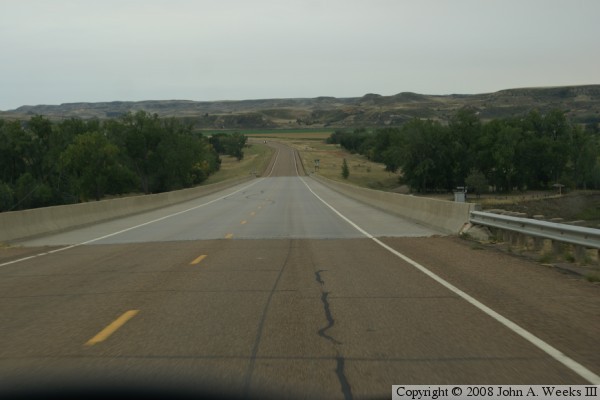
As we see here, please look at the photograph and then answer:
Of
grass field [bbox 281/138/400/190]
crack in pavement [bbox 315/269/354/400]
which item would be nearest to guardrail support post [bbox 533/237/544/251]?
crack in pavement [bbox 315/269/354/400]

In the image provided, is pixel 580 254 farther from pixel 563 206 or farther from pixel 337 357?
pixel 563 206

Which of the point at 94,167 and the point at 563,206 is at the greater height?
the point at 94,167

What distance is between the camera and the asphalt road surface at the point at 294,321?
6.18 m

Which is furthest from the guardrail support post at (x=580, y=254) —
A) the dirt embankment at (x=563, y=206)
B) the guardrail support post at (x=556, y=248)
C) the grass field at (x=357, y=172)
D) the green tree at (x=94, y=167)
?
the grass field at (x=357, y=172)

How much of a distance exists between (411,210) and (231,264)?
51.7 feet

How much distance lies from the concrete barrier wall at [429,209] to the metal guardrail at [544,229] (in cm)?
122

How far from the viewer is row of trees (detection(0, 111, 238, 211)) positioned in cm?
10112

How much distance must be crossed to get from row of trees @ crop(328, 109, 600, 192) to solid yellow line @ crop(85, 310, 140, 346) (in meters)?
116

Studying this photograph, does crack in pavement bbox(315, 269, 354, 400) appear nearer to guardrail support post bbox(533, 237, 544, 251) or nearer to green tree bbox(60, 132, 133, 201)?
guardrail support post bbox(533, 237, 544, 251)

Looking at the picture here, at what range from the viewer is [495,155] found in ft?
405

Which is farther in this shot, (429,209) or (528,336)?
(429,209)

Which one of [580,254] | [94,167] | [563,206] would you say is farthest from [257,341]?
[94,167]

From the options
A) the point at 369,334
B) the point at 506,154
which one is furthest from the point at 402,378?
the point at 506,154

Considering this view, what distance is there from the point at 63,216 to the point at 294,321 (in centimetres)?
1966
